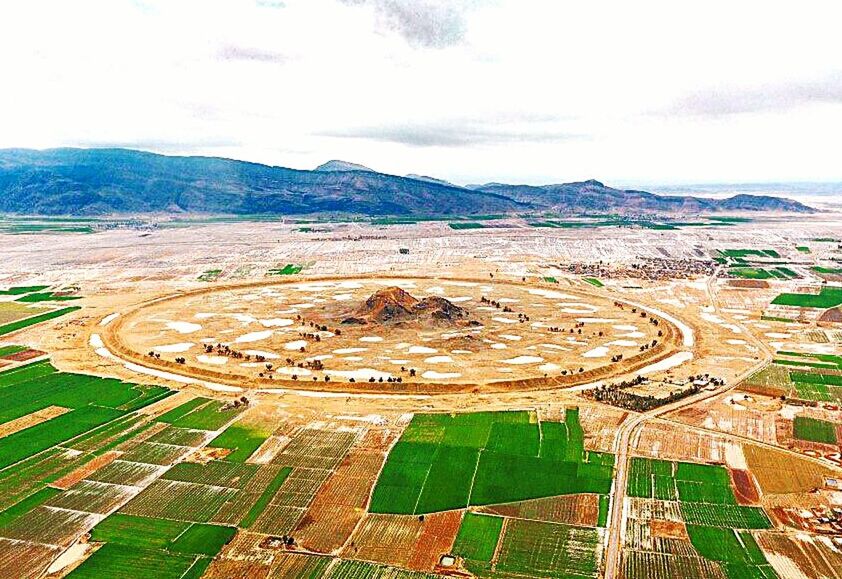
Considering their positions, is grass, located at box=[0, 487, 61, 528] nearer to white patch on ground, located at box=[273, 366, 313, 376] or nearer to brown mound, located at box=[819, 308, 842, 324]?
white patch on ground, located at box=[273, 366, 313, 376]

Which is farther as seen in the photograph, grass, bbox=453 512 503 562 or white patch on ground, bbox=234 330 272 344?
→ white patch on ground, bbox=234 330 272 344

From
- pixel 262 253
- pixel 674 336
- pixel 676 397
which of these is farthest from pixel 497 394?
pixel 262 253

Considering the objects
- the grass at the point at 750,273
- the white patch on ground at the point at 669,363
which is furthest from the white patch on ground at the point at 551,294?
the grass at the point at 750,273

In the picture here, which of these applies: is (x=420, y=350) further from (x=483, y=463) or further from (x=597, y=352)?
(x=483, y=463)

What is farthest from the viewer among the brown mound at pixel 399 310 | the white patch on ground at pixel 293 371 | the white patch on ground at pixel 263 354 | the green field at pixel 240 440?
the brown mound at pixel 399 310

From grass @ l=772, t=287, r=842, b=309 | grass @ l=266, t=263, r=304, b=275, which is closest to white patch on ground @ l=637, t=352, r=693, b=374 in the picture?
grass @ l=772, t=287, r=842, b=309

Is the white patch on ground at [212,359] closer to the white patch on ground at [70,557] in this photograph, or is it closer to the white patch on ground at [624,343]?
the white patch on ground at [70,557]

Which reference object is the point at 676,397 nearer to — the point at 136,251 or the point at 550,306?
the point at 550,306
